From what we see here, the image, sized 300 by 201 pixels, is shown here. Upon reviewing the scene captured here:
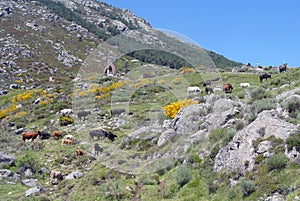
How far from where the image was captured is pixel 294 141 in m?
12.1

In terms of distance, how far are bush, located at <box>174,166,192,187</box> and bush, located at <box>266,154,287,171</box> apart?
3.43 meters

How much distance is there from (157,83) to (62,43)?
70.4m

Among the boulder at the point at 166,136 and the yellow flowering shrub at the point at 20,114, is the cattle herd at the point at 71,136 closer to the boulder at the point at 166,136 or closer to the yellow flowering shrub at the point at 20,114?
the boulder at the point at 166,136

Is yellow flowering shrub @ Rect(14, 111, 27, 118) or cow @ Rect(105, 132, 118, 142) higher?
cow @ Rect(105, 132, 118, 142)

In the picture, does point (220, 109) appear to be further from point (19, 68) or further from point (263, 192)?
point (19, 68)

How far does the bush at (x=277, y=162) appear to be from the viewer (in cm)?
1170

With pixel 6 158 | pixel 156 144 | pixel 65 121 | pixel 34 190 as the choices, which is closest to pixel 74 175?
pixel 34 190

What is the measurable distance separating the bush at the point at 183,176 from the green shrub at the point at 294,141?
13.4 feet

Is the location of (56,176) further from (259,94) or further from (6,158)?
(259,94)

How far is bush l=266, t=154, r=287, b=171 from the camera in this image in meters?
11.7

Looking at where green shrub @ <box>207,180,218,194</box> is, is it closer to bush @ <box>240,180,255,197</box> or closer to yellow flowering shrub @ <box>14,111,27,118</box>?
bush @ <box>240,180,255,197</box>

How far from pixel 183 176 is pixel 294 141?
4.57 m

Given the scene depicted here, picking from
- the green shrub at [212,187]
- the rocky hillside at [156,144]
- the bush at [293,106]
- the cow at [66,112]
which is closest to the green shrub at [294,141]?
the rocky hillside at [156,144]

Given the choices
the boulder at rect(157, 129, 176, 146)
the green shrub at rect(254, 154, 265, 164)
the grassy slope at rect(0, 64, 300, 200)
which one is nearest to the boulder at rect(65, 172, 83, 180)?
the grassy slope at rect(0, 64, 300, 200)
